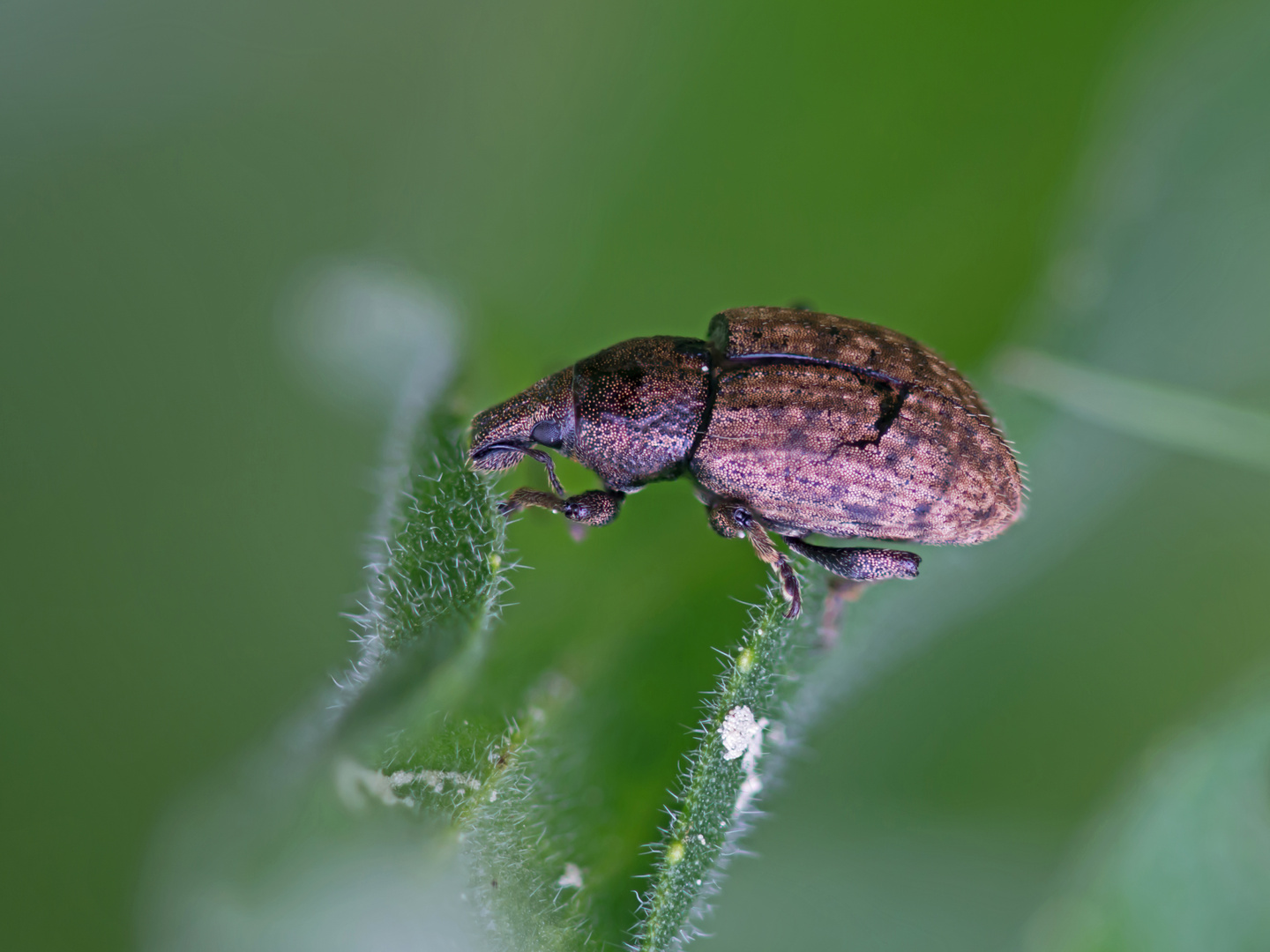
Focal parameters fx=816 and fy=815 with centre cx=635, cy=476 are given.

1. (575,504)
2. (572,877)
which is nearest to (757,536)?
(575,504)

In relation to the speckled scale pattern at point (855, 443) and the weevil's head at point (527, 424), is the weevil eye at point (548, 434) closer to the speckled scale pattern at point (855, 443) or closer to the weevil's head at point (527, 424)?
the weevil's head at point (527, 424)

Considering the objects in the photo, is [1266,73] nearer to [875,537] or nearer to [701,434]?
[875,537]

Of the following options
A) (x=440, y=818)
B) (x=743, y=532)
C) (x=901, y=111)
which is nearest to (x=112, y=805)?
(x=440, y=818)

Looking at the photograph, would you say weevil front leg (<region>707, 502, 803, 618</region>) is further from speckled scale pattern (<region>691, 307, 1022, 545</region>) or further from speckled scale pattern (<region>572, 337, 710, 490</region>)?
speckled scale pattern (<region>572, 337, 710, 490</region>)

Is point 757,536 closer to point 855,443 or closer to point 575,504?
point 855,443

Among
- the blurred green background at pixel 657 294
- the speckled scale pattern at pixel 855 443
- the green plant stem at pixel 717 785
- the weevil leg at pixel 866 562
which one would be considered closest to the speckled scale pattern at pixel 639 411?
the speckled scale pattern at pixel 855 443

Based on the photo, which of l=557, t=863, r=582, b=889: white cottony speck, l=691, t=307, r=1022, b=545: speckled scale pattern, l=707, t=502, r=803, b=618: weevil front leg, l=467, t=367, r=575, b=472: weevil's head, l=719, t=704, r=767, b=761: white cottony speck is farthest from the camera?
l=467, t=367, r=575, b=472: weevil's head

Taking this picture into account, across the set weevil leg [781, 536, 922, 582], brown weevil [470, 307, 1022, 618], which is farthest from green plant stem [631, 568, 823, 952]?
weevil leg [781, 536, 922, 582]
